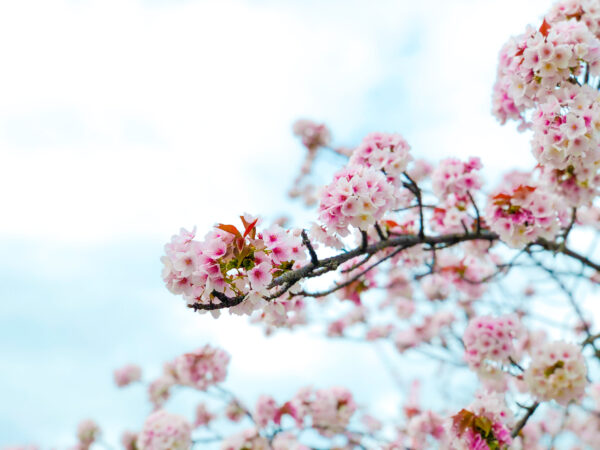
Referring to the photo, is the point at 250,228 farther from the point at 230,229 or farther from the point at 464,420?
the point at 464,420

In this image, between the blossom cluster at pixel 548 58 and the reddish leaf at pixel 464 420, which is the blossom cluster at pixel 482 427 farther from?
the blossom cluster at pixel 548 58

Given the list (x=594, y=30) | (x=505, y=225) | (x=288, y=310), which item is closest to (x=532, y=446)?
(x=505, y=225)

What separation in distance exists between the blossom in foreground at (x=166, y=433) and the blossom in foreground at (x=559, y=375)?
2.89 metres

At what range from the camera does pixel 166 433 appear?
451cm

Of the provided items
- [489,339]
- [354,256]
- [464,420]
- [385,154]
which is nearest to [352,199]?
[354,256]

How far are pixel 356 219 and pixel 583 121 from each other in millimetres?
1345

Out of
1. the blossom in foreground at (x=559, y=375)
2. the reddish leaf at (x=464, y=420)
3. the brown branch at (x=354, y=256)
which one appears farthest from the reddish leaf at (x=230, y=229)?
the blossom in foreground at (x=559, y=375)

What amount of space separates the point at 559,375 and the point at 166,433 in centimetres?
316

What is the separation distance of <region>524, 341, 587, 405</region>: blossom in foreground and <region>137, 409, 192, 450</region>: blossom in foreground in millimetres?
2888

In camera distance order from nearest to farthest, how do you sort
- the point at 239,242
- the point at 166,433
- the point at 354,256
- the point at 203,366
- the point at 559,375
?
1. the point at 239,242
2. the point at 354,256
3. the point at 559,375
4. the point at 166,433
5. the point at 203,366

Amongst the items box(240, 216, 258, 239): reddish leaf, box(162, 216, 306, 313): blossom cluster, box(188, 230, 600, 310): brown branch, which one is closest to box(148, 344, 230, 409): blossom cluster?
box(188, 230, 600, 310): brown branch

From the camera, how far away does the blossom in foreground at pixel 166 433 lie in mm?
4496

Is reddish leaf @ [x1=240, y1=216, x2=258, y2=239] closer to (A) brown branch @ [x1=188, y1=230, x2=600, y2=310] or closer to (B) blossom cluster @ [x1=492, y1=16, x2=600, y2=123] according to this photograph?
(A) brown branch @ [x1=188, y1=230, x2=600, y2=310]

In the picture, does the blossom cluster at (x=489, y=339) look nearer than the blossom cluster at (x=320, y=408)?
Yes
